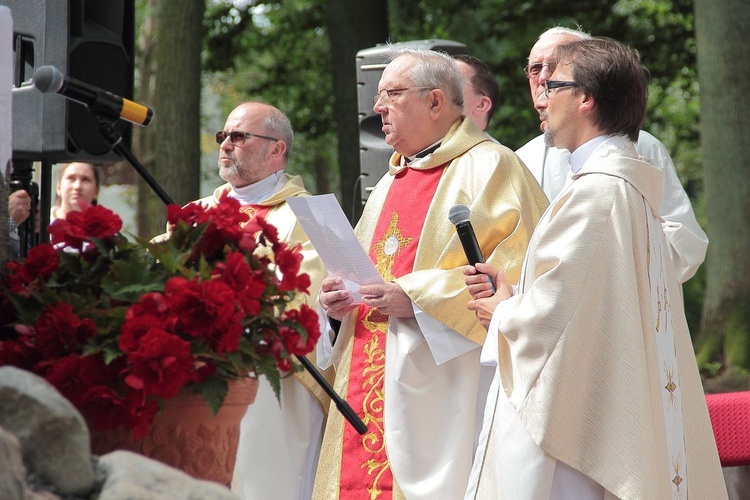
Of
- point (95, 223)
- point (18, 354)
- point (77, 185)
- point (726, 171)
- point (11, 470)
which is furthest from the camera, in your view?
point (726, 171)

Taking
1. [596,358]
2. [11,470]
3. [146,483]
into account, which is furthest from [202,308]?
[596,358]

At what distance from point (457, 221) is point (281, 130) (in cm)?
236

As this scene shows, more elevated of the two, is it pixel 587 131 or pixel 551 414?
pixel 587 131

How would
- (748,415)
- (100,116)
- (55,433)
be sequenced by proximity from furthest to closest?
(748,415) → (100,116) → (55,433)

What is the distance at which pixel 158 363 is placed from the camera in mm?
2418

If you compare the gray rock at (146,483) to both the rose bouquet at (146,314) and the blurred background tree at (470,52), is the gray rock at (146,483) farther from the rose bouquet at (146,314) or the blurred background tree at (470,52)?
the blurred background tree at (470,52)

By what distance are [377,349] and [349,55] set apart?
7.01 metres

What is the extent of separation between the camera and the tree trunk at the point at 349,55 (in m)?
11.7

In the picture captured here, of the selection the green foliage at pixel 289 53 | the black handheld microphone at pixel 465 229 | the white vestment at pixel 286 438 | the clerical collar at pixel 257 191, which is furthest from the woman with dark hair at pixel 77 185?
the green foliage at pixel 289 53

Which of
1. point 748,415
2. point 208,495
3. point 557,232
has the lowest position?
point 748,415

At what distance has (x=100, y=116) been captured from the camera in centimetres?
302

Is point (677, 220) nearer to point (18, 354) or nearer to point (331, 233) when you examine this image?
point (331, 233)

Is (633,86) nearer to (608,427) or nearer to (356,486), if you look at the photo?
(608,427)

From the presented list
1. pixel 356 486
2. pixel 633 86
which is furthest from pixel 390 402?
pixel 633 86
